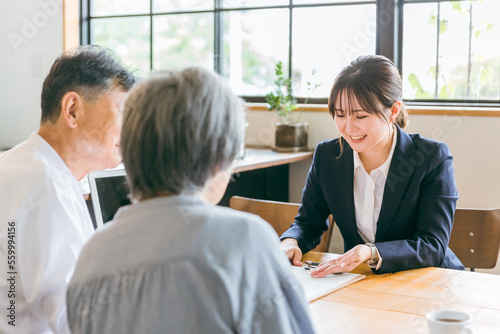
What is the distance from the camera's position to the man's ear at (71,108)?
1.23 metres

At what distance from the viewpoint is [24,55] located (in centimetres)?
404

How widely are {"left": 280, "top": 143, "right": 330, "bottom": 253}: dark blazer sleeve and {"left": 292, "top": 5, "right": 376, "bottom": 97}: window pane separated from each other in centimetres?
169

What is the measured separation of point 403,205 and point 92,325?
4.05 ft

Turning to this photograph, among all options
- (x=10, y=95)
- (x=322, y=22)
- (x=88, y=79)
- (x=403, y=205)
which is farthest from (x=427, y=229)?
(x=10, y=95)

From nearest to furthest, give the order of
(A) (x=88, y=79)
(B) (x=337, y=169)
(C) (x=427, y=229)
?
(A) (x=88, y=79), (C) (x=427, y=229), (B) (x=337, y=169)

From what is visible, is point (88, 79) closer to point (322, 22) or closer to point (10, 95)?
point (322, 22)

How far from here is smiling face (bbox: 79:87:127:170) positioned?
49.2 inches

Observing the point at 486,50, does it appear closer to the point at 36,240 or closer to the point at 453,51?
the point at 453,51

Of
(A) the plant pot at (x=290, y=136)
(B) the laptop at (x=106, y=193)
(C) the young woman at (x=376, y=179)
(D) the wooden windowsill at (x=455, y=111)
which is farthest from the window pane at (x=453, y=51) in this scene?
(B) the laptop at (x=106, y=193)

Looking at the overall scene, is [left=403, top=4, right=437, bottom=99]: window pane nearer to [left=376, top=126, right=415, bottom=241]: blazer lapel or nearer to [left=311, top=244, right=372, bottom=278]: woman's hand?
[left=376, top=126, right=415, bottom=241]: blazer lapel

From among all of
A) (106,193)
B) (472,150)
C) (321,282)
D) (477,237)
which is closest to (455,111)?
(472,150)

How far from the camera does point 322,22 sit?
3.64m

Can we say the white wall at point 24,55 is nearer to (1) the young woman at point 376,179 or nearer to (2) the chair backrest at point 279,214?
(2) the chair backrest at point 279,214

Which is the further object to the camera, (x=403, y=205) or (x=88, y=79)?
(x=403, y=205)
